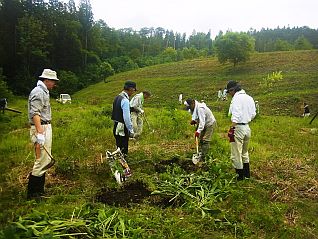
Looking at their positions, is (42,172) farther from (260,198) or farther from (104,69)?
(104,69)

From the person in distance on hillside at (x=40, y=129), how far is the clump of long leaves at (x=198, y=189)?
197 centimetres

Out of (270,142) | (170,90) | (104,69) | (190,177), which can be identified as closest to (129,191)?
(190,177)

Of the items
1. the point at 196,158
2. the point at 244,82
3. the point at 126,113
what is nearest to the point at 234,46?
the point at 244,82

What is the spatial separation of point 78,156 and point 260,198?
4577mm

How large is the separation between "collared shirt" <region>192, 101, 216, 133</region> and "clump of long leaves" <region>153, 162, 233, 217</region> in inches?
51.3

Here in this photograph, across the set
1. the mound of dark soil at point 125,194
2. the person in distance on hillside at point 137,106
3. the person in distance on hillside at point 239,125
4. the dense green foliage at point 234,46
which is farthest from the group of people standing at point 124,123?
the dense green foliage at point 234,46

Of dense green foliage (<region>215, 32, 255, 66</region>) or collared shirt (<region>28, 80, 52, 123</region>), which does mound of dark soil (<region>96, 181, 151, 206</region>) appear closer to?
collared shirt (<region>28, 80, 52, 123</region>)

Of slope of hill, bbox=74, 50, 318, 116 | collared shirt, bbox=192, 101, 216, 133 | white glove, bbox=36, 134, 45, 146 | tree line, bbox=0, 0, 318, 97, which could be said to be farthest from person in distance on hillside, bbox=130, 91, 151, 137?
tree line, bbox=0, 0, 318, 97

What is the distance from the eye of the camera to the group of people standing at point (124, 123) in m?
5.71

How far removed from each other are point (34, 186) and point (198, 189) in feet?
9.48

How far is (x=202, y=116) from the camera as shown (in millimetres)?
8000

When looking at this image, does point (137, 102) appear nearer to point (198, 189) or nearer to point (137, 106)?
point (137, 106)

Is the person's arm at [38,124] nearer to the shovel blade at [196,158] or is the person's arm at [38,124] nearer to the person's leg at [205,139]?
the shovel blade at [196,158]

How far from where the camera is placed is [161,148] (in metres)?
9.54
